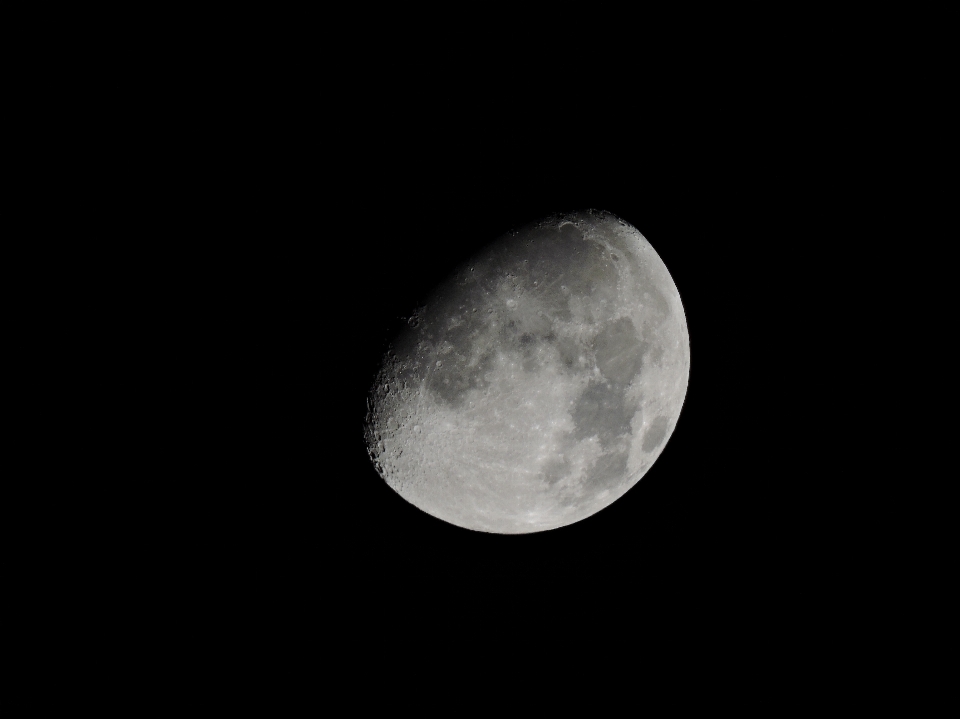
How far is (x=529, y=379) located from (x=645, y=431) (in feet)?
2.03

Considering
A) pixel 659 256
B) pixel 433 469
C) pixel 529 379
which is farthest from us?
pixel 659 256

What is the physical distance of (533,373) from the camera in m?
2.12

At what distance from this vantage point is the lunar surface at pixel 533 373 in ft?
6.98

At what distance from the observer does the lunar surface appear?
6.98 feet

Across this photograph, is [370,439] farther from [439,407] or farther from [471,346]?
[471,346]

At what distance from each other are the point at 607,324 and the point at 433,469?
2.83 ft

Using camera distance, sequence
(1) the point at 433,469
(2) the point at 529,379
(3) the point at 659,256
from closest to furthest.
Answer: (2) the point at 529,379, (1) the point at 433,469, (3) the point at 659,256

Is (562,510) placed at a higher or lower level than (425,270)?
lower

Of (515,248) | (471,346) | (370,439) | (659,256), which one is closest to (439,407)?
(471,346)

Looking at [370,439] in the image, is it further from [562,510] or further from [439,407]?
[562,510]

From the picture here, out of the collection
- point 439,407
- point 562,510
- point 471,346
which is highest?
point 471,346

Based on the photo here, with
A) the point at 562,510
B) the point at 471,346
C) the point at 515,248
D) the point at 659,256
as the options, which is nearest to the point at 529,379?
the point at 471,346

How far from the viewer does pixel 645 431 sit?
243 centimetres

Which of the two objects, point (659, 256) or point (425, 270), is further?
point (659, 256)
